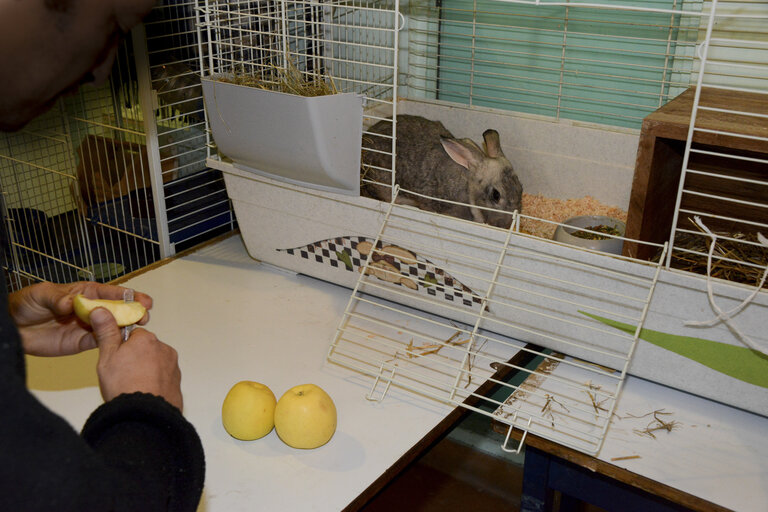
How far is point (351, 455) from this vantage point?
1.40 meters

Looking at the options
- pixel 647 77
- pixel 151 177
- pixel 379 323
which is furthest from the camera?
pixel 647 77

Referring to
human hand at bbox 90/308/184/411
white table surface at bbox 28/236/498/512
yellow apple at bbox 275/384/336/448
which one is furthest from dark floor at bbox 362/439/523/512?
human hand at bbox 90/308/184/411

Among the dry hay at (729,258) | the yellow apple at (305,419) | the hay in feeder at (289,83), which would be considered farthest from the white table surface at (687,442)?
the hay in feeder at (289,83)

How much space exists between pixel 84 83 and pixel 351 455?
84cm

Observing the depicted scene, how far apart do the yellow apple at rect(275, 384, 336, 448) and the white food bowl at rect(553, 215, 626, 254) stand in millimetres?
651

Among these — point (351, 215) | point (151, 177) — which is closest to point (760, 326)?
point (351, 215)

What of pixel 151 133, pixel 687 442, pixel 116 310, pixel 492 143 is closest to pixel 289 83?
pixel 151 133

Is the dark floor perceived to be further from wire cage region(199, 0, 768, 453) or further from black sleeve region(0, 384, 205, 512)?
black sleeve region(0, 384, 205, 512)

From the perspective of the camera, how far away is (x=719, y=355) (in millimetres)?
1462

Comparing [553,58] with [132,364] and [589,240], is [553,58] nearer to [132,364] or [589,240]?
[589,240]

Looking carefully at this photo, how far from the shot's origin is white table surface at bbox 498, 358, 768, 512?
1.32m

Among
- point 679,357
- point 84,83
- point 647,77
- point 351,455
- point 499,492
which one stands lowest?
point 499,492

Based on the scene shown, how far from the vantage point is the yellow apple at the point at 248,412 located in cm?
141

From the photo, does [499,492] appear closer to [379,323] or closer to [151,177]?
[379,323]
